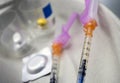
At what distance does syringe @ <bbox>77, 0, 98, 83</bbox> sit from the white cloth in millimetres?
21

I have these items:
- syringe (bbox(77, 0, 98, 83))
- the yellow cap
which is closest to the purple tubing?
syringe (bbox(77, 0, 98, 83))

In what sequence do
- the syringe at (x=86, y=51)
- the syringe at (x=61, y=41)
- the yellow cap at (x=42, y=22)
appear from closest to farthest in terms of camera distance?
the syringe at (x=86, y=51) < the syringe at (x=61, y=41) < the yellow cap at (x=42, y=22)

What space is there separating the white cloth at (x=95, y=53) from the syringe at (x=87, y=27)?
0.07ft

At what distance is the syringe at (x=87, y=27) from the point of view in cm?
57

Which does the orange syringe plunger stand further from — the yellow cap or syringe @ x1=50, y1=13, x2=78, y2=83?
the yellow cap

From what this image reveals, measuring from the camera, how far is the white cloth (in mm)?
573

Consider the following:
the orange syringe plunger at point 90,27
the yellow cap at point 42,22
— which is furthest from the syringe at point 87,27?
the yellow cap at point 42,22

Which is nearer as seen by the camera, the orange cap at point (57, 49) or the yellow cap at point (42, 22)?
the orange cap at point (57, 49)

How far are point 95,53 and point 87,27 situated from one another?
0.07 meters

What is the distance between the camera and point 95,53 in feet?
2.02

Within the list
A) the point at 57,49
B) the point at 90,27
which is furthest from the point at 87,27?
the point at 57,49

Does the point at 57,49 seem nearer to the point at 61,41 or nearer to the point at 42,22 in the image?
the point at 61,41

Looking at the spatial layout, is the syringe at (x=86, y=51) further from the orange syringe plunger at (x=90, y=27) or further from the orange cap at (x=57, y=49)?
the orange cap at (x=57, y=49)

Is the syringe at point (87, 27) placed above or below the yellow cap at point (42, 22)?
below
